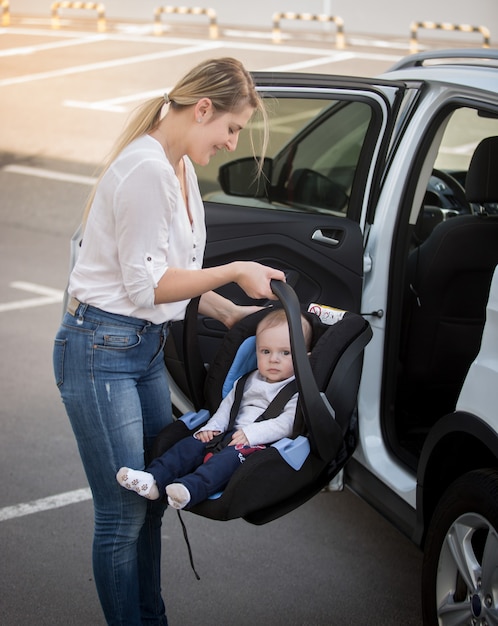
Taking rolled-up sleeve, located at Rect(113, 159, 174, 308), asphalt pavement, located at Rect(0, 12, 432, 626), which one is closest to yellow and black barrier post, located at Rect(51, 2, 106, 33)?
asphalt pavement, located at Rect(0, 12, 432, 626)

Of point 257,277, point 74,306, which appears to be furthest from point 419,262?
point 74,306

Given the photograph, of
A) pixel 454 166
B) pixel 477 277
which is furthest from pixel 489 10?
pixel 477 277

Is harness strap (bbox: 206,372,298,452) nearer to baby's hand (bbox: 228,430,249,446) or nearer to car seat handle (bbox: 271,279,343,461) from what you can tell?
baby's hand (bbox: 228,430,249,446)

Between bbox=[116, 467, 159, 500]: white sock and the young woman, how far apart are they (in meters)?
0.09

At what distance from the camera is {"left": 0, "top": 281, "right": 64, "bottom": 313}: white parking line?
7.04 metres

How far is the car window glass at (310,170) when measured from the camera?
171 inches

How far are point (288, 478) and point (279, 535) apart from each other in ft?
4.93

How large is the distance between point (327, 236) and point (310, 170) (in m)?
0.78

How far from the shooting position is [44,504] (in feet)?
14.2

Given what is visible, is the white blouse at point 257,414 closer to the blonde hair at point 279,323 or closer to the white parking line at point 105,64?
the blonde hair at point 279,323

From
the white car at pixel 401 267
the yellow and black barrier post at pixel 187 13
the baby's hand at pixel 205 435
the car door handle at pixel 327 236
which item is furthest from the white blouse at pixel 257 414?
the yellow and black barrier post at pixel 187 13

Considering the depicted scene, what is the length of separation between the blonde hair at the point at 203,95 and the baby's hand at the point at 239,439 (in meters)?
0.83

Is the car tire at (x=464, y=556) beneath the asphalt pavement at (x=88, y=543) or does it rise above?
above

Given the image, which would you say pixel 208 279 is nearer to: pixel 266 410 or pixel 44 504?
pixel 266 410
